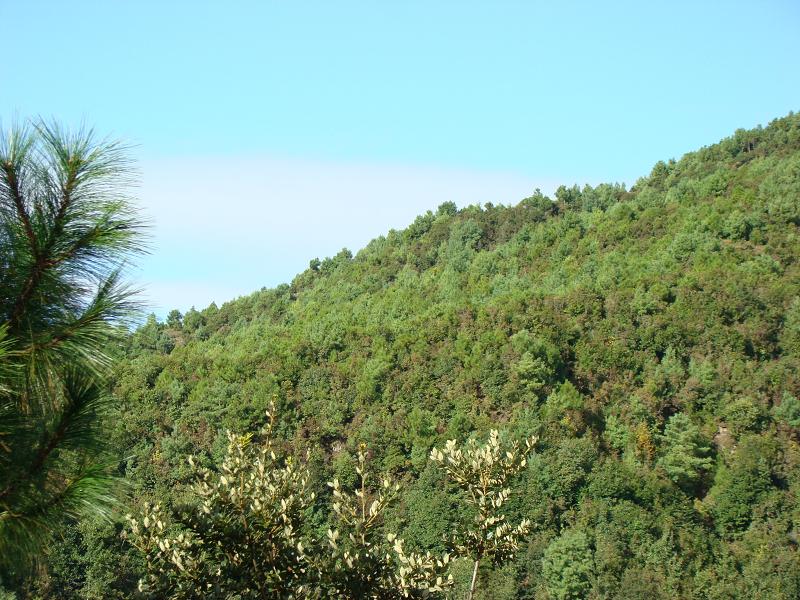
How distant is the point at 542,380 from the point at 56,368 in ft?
167

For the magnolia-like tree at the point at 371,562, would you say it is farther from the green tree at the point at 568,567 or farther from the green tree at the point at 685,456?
the green tree at the point at 685,456

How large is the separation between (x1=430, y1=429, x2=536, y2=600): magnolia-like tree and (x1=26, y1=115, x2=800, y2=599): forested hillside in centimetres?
2257

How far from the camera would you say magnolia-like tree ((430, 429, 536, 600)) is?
7.00 meters

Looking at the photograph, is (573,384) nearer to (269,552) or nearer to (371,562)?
→ (371,562)

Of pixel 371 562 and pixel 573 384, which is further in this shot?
pixel 573 384

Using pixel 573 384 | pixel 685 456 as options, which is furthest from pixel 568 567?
pixel 573 384

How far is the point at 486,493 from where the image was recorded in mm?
7203

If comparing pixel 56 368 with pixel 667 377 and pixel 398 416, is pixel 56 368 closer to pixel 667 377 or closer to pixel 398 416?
pixel 398 416

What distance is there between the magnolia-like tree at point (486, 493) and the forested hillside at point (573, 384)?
22.6m

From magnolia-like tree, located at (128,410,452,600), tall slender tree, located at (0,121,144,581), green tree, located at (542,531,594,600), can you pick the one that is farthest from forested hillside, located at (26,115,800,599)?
tall slender tree, located at (0,121,144,581)

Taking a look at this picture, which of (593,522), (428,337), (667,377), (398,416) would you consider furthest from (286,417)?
(667,377)

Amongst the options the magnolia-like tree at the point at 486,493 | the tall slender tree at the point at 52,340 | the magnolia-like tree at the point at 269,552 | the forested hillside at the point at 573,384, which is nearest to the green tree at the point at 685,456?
the forested hillside at the point at 573,384

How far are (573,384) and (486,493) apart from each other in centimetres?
5166

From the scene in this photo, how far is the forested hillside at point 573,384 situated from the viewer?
129 feet
